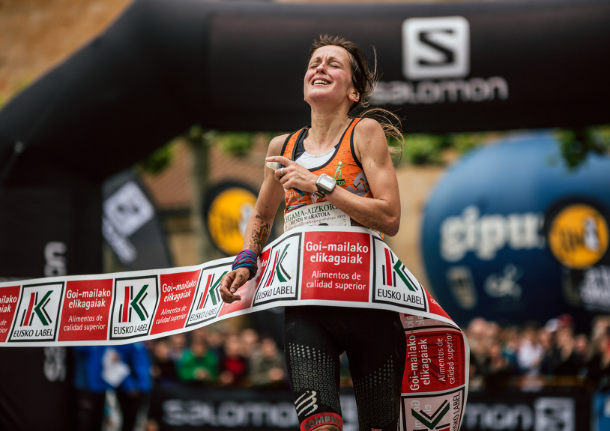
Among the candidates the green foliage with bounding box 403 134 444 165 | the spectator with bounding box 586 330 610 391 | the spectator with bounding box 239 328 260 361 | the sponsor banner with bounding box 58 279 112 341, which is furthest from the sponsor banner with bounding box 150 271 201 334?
the green foliage with bounding box 403 134 444 165

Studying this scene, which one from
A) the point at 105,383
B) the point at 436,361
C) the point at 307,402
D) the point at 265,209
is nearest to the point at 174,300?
the point at 265,209

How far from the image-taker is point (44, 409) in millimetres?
5496

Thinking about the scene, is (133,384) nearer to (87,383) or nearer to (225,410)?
(87,383)

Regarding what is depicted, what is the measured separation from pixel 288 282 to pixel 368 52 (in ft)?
10.1

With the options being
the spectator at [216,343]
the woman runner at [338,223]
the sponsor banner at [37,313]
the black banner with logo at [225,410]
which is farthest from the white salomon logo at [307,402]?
the spectator at [216,343]

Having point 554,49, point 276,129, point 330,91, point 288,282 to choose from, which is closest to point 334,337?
point 288,282

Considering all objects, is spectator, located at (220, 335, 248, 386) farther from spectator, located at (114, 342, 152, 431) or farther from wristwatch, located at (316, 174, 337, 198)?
wristwatch, located at (316, 174, 337, 198)

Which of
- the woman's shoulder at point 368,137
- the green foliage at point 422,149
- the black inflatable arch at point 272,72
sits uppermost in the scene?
the green foliage at point 422,149

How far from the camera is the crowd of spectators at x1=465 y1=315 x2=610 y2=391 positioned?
8031 millimetres

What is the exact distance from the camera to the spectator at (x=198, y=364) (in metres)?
8.31

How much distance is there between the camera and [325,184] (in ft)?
8.40

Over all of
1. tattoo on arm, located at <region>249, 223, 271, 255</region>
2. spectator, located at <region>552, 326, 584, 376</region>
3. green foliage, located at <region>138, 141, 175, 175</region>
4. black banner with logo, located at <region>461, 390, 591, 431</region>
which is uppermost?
green foliage, located at <region>138, 141, 175, 175</region>

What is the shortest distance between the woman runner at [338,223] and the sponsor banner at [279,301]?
8cm

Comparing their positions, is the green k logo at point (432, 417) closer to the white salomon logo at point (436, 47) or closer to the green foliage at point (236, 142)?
the white salomon logo at point (436, 47)
